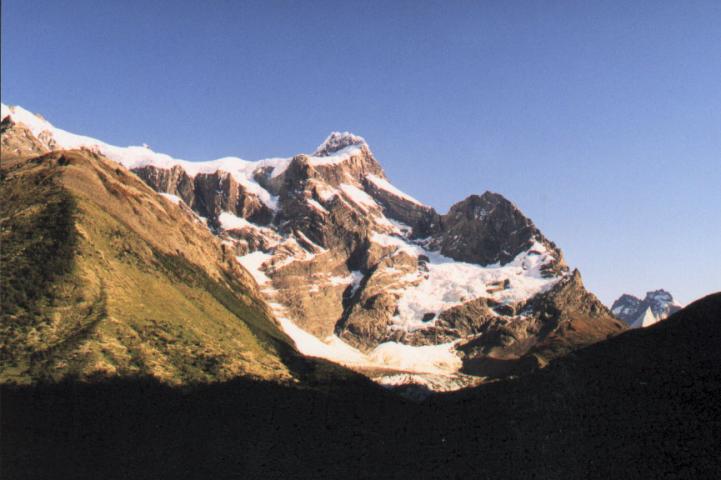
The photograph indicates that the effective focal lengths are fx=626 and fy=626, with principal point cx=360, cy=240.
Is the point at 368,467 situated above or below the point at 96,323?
below

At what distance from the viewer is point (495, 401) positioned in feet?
489

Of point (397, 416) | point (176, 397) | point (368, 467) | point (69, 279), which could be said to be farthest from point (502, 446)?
point (69, 279)

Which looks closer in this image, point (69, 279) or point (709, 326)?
point (709, 326)

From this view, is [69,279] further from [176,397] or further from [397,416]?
[397,416]

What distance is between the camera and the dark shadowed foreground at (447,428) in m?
113

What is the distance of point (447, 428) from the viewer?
484ft

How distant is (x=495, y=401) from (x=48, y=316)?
120896 mm

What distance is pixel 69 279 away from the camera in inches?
7377

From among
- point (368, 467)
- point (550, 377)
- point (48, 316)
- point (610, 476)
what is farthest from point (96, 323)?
point (610, 476)

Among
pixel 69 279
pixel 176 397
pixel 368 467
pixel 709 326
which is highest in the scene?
pixel 69 279

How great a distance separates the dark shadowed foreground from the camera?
113m

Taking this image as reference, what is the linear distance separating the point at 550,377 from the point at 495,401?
14.7 m

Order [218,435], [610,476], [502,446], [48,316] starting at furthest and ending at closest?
[48,316] → [218,435] → [502,446] → [610,476]

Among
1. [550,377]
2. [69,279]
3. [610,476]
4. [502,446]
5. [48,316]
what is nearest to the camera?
[610,476]
